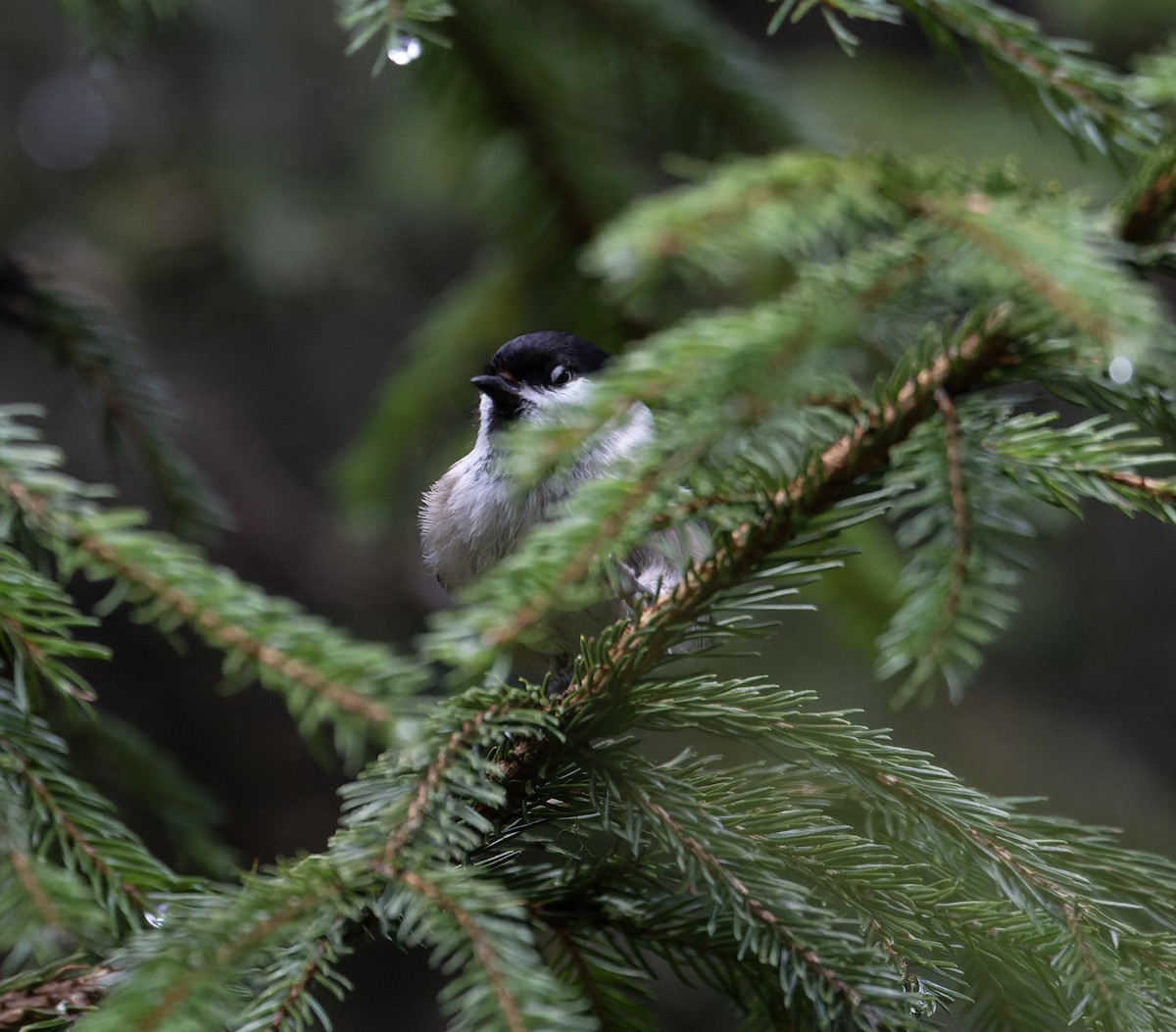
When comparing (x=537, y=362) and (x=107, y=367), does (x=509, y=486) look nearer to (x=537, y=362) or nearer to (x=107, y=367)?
(x=537, y=362)

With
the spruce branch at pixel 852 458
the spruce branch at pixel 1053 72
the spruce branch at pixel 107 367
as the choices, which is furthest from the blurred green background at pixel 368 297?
the spruce branch at pixel 852 458

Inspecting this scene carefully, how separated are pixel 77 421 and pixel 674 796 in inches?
142

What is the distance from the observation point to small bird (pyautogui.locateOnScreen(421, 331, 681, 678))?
1733mm

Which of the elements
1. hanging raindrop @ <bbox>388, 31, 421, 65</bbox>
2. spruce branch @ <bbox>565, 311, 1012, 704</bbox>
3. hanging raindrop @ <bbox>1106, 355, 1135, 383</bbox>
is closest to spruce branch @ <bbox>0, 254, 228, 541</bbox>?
hanging raindrop @ <bbox>388, 31, 421, 65</bbox>

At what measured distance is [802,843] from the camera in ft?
3.06

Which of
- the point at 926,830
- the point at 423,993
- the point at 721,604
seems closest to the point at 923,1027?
the point at 926,830

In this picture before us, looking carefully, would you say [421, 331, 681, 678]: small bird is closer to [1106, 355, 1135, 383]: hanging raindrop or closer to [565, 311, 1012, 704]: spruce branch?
[565, 311, 1012, 704]: spruce branch

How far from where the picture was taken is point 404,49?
1000mm

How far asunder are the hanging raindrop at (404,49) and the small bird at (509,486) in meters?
0.65

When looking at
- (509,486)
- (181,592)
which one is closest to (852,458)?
(181,592)

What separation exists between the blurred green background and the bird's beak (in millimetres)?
258

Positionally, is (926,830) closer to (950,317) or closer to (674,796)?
(674,796)

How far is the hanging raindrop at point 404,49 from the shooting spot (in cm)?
95

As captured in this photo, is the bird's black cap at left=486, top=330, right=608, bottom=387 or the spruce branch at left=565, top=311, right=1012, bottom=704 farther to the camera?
the bird's black cap at left=486, top=330, right=608, bottom=387
